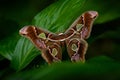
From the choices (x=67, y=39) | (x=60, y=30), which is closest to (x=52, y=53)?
(x=67, y=39)

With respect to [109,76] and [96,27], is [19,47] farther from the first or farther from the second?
[109,76]

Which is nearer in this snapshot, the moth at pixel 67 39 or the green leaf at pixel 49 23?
the moth at pixel 67 39

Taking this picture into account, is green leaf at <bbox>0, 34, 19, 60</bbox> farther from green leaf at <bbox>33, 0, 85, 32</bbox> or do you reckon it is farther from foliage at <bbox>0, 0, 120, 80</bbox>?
green leaf at <bbox>33, 0, 85, 32</bbox>

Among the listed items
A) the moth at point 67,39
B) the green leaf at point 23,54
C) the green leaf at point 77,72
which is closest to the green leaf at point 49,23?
the green leaf at point 23,54

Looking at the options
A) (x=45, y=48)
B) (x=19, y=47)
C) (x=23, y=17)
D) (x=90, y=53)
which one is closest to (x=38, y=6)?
(x=23, y=17)

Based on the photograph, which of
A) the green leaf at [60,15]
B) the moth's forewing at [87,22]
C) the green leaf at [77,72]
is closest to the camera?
the green leaf at [77,72]

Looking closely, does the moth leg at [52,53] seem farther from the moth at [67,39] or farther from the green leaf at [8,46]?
the green leaf at [8,46]
